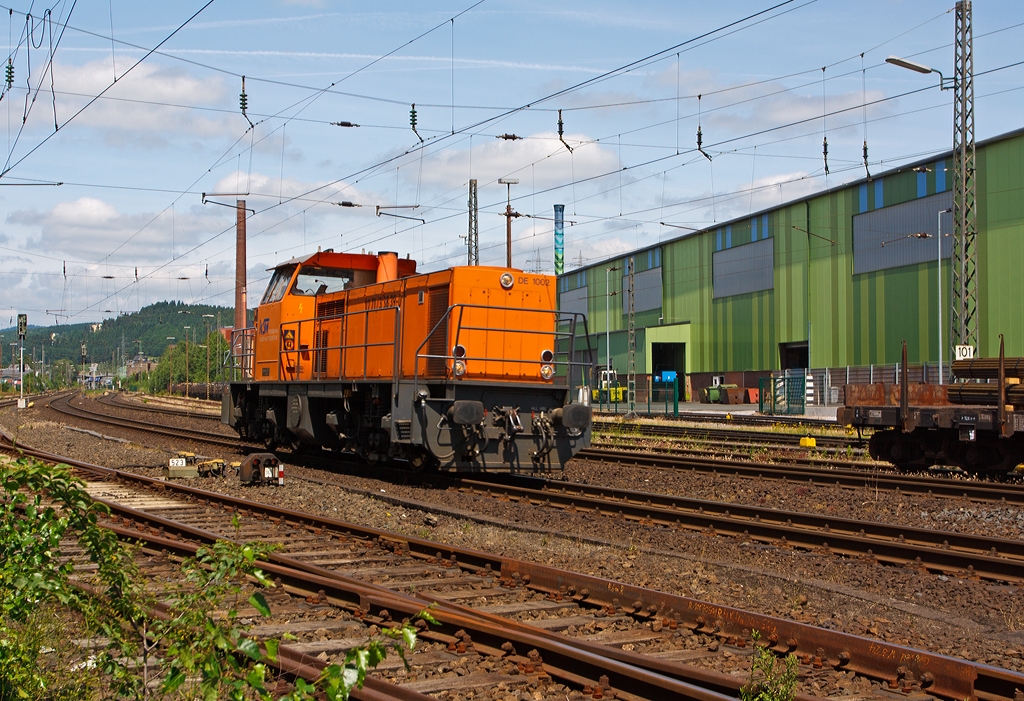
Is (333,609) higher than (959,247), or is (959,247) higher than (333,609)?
(959,247)

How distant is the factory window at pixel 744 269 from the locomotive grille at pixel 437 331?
121ft

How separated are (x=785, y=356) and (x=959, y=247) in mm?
26278

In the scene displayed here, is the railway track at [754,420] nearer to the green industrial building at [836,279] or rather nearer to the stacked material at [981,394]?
the green industrial building at [836,279]

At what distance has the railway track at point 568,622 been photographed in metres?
4.59

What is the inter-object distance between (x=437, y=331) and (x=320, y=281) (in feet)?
13.3

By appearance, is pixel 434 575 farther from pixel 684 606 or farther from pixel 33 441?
pixel 33 441

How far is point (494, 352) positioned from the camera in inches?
539

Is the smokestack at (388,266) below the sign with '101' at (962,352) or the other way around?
the other way around

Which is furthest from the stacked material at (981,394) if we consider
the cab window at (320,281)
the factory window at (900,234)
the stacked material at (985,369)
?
the factory window at (900,234)

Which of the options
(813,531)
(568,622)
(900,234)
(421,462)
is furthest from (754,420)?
(568,622)

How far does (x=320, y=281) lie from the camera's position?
16.6 metres

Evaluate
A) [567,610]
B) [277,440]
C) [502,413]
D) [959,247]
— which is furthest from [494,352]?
[959,247]

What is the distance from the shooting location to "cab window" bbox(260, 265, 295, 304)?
16.6 m

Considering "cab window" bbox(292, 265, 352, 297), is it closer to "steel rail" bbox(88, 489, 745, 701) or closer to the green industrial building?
"steel rail" bbox(88, 489, 745, 701)
